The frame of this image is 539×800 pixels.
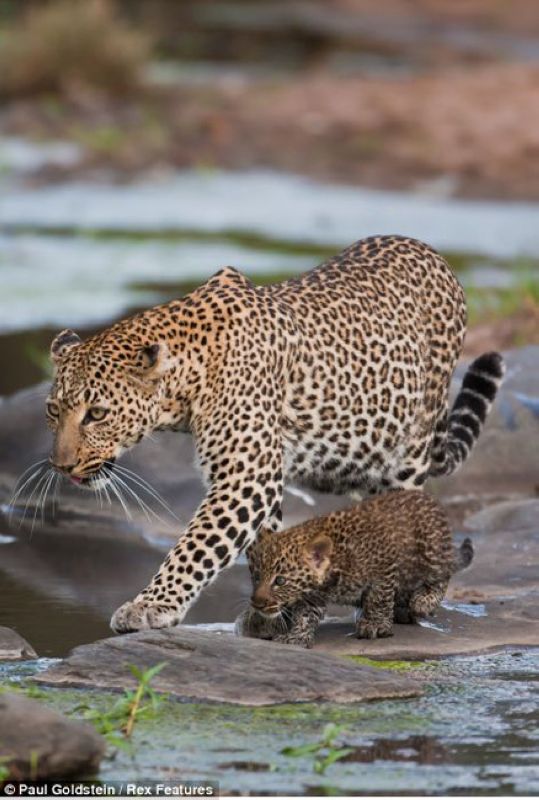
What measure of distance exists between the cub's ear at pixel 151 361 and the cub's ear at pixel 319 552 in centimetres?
96

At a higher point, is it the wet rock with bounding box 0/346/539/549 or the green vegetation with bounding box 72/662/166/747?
the wet rock with bounding box 0/346/539/549

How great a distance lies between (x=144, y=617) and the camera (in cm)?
884

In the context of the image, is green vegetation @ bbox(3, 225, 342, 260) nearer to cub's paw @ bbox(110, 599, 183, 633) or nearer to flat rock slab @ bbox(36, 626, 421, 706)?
cub's paw @ bbox(110, 599, 183, 633)

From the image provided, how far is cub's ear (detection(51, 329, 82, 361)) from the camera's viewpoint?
359 inches

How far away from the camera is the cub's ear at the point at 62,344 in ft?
29.9

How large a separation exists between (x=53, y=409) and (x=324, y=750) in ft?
7.06

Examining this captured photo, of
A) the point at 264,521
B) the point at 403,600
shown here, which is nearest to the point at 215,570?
the point at 264,521

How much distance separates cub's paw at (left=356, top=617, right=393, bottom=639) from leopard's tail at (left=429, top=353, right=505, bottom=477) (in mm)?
1684

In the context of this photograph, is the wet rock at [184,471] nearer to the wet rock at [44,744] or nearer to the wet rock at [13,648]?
the wet rock at [13,648]

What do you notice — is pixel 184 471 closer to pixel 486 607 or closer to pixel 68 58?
pixel 486 607

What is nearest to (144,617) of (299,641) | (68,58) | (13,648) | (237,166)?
(13,648)

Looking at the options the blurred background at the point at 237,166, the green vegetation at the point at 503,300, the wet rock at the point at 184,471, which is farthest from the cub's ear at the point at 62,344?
the green vegetation at the point at 503,300

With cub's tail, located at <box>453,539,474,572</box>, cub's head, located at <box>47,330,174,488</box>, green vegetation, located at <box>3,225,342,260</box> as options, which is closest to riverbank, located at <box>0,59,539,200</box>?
green vegetation, located at <box>3,225,342,260</box>

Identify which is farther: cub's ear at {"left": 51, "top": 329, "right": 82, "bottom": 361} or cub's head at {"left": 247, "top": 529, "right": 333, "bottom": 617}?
cub's ear at {"left": 51, "top": 329, "right": 82, "bottom": 361}
